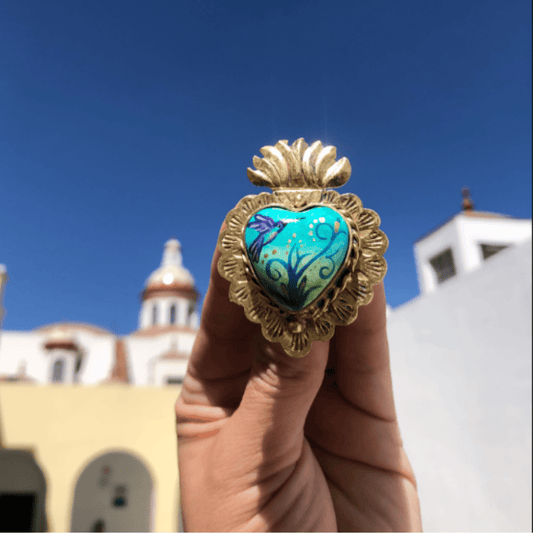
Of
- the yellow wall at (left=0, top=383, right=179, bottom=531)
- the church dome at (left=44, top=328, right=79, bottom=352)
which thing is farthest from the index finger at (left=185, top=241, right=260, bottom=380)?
the church dome at (left=44, top=328, right=79, bottom=352)

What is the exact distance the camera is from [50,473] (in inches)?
288

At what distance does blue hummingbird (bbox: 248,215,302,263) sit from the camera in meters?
0.75

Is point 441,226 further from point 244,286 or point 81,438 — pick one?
point 244,286

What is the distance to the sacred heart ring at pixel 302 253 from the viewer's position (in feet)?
2.41

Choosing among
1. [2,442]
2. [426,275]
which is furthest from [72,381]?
[426,275]

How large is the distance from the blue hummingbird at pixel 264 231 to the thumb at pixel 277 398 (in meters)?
0.18

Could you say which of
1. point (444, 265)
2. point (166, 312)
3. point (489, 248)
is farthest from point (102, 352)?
point (489, 248)

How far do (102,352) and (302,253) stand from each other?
16.7m

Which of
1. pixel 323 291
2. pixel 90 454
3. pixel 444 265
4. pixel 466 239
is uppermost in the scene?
pixel 466 239

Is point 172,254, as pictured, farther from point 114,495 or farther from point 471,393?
point 471,393

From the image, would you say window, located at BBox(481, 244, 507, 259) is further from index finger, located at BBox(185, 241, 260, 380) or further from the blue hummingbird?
the blue hummingbird

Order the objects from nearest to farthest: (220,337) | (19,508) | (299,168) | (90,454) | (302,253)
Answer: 1. (302,253)
2. (299,168)
3. (220,337)
4. (90,454)
5. (19,508)

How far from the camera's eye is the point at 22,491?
30.2 feet

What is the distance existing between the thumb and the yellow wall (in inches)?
290
